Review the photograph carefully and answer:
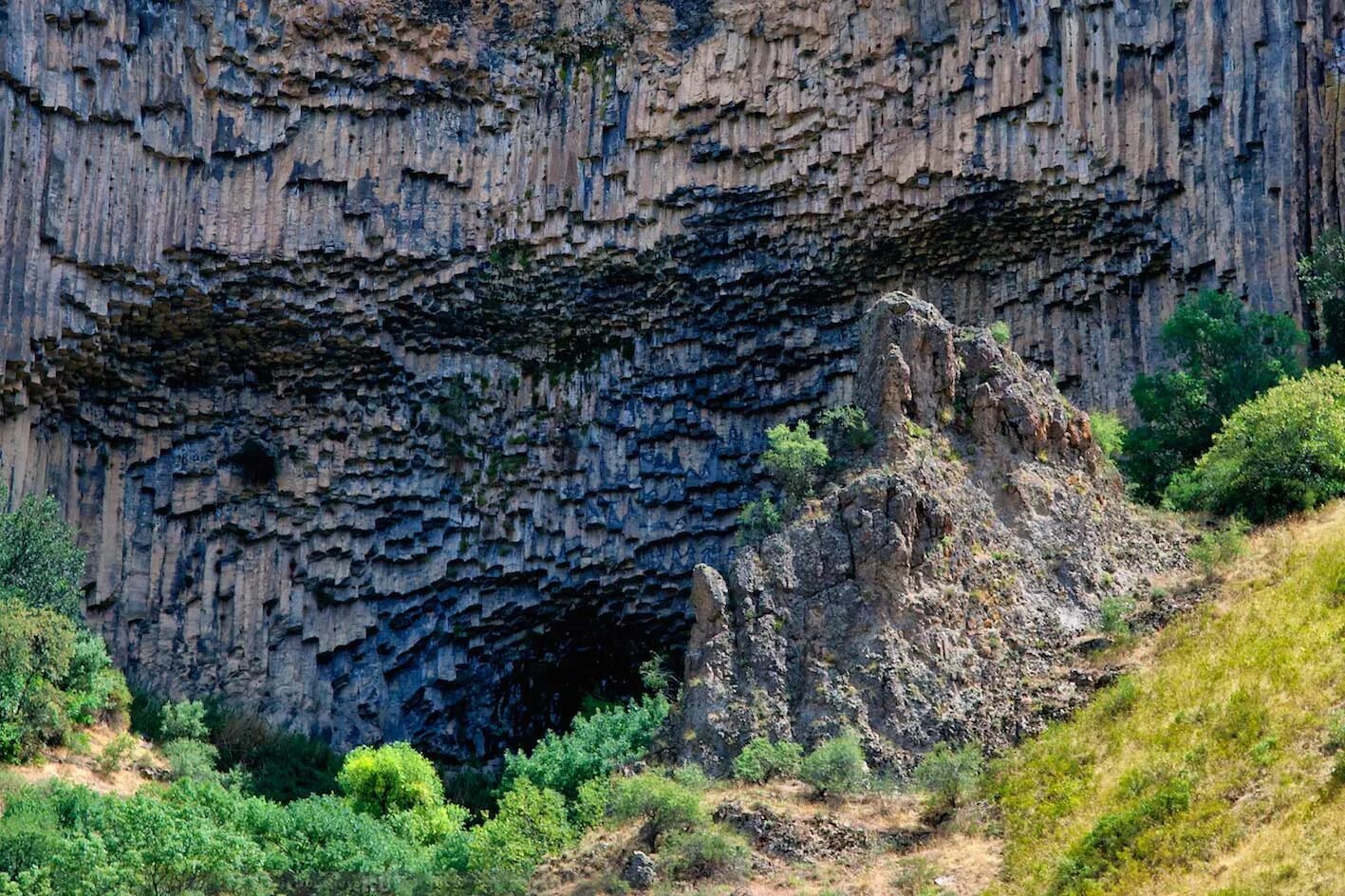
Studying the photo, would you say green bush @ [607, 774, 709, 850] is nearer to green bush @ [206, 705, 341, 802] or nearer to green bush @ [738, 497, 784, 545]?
green bush @ [738, 497, 784, 545]

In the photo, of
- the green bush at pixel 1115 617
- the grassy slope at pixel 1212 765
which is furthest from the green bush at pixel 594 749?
the green bush at pixel 1115 617

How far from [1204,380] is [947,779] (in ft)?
31.9

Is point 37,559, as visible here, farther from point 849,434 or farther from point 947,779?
point 947,779

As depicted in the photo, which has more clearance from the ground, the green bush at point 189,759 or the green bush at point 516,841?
the green bush at point 516,841

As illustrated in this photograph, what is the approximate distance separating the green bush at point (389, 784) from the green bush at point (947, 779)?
8.64 meters

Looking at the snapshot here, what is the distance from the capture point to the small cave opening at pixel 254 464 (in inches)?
1324

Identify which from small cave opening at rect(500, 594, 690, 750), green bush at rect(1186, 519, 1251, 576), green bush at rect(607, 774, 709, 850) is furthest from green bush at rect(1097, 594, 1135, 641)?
small cave opening at rect(500, 594, 690, 750)

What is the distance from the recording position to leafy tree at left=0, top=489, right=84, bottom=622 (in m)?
28.7

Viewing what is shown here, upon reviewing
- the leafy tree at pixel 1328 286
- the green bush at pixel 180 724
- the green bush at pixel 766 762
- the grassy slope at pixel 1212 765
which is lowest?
the green bush at pixel 180 724

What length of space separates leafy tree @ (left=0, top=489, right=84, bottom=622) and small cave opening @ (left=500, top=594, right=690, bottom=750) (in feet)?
24.5

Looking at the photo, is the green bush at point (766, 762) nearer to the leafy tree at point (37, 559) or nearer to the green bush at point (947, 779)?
the green bush at point (947, 779)

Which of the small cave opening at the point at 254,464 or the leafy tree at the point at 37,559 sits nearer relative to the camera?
the leafy tree at the point at 37,559

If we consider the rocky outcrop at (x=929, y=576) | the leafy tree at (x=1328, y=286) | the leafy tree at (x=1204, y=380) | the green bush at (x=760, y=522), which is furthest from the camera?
the leafy tree at (x=1328, y=286)

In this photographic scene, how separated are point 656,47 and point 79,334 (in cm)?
1036
